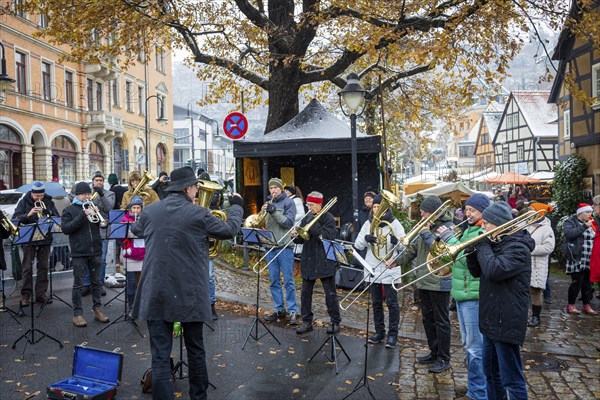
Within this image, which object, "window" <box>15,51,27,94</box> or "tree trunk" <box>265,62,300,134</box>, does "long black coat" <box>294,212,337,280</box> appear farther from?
"window" <box>15,51,27,94</box>

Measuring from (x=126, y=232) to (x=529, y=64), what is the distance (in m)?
109

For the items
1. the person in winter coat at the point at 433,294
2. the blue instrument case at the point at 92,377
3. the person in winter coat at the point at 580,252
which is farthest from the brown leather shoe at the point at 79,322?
the person in winter coat at the point at 580,252

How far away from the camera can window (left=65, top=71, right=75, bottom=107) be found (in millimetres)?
32381

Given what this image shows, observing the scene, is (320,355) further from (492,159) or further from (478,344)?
(492,159)

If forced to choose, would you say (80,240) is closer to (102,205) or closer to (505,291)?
(102,205)

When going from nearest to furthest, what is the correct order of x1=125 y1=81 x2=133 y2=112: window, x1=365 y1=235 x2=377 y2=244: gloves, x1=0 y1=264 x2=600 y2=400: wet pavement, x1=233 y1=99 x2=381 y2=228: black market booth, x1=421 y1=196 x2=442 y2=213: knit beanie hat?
x1=0 y1=264 x2=600 y2=400: wet pavement → x1=421 y1=196 x2=442 y2=213: knit beanie hat → x1=365 y1=235 x2=377 y2=244: gloves → x1=233 y1=99 x2=381 y2=228: black market booth → x1=125 y1=81 x2=133 y2=112: window

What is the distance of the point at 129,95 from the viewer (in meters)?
41.1

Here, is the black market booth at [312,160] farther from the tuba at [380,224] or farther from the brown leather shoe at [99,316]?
the brown leather shoe at [99,316]

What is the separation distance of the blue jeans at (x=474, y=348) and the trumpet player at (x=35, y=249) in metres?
6.02

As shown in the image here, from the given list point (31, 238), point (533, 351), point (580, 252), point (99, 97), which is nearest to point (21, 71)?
point (99, 97)

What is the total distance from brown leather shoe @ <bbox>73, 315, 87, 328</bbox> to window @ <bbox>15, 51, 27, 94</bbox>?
22.7m

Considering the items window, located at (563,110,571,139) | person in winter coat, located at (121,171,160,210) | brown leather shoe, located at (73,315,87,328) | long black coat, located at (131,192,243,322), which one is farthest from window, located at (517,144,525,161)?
long black coat, located at (131,192,243,322)

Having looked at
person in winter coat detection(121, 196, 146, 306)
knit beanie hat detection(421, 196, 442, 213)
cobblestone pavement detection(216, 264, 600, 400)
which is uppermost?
knit beanie hat detection(421, 196, 442, 213)

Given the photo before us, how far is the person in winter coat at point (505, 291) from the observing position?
4.58 meters
